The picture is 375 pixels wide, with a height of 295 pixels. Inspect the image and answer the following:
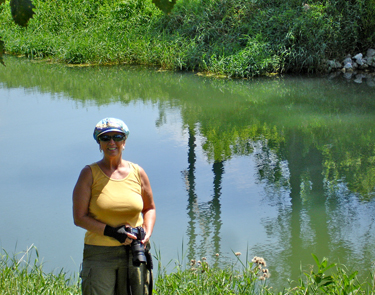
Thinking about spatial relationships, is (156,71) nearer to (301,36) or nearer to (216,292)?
(301,36)

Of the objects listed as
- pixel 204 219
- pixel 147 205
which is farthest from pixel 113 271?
pixel 204 219

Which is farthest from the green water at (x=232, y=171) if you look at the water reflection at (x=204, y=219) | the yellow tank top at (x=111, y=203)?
the yellow tank top at (x=111, y=203)

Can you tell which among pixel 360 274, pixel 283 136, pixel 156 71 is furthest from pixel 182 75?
pixel 360 274

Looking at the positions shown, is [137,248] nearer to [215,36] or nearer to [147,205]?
[147,205]

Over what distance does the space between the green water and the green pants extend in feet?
5.44

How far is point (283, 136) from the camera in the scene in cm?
820

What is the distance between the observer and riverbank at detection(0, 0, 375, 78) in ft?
44.9

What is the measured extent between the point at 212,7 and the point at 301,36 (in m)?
3.22

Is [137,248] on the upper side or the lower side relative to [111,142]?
lower

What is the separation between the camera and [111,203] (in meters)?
2.74

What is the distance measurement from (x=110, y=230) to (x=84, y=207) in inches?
7.4

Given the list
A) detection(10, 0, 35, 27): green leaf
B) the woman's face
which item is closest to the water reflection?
the woman's face

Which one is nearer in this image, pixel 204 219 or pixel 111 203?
pixel 111 203

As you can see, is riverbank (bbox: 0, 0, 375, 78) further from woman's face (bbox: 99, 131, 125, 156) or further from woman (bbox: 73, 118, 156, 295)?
woman (bbox: 73, 118, 156, 295)
